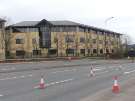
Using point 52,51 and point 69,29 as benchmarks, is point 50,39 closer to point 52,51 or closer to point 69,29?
point 52,51

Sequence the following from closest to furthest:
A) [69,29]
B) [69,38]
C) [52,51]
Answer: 1. [69,38]
2. [52,51]
3. [69,29]

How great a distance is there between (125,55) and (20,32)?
32.9 m

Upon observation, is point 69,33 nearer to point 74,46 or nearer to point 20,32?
point 74,46

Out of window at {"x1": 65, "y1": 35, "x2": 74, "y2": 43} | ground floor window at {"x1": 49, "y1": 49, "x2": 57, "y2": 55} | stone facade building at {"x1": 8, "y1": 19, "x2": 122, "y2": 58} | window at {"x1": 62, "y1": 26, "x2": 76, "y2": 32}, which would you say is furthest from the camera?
window at {"x1": 62, "y1": 26, "x2": 76, "y2": 32}

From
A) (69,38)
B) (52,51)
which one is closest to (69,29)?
(69,38)

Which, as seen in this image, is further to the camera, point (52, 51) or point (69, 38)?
point (52, 51)

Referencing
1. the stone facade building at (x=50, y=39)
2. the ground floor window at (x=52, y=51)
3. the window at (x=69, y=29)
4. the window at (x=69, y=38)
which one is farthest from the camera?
the window at (x=69, y=29)

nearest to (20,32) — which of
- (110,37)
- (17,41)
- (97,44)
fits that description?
(17,41)

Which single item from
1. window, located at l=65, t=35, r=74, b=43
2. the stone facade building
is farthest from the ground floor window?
window, located at l=65, t=35, r=74, b=43

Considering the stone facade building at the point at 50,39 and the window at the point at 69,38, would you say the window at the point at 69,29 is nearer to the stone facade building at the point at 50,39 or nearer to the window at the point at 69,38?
the stone facade building at the point at 50,39

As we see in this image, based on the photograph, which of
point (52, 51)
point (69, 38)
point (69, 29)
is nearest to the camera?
point (69, 38)

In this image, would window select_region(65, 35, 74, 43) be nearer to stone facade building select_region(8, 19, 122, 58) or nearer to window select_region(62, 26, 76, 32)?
stone facade building select_region(8, 19, 122, 58)

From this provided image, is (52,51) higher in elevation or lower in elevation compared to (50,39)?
lower

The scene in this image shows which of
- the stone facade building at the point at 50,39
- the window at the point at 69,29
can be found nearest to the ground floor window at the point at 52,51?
the stone facade building at the point at 50,39
